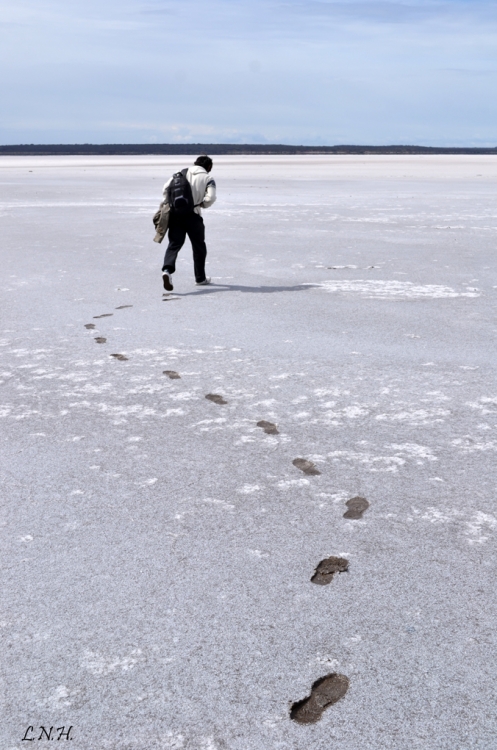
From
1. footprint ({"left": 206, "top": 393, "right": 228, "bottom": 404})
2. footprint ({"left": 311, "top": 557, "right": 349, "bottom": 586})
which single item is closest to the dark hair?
footprint ({"left": 206, "top": 393, "right": 228, "bottom": 404})

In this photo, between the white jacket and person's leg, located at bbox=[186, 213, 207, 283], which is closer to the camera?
the white jacket

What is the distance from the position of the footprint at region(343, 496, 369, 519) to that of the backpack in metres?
6.35

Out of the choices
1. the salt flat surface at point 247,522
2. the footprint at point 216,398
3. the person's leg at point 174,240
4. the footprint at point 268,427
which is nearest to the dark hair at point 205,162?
the person's leg at point 174,240

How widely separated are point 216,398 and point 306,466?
4.50 ft

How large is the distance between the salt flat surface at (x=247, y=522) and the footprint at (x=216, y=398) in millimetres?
91

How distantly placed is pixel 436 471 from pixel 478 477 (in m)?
0.21

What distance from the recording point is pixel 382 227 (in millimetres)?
16891

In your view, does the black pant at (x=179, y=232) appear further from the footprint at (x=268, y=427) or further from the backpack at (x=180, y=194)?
the footprint at (x=268, y=427)

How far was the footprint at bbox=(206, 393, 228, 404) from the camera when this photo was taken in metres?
5.51

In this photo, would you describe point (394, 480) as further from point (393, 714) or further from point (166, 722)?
point (166, 722)

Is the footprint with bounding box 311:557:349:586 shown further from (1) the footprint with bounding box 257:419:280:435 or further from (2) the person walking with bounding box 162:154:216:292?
(2) the person walking with bounding box 162:154:216:292

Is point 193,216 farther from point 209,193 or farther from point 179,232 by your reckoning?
point 209,193

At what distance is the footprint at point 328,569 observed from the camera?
322cm

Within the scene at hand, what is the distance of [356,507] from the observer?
152 inches
